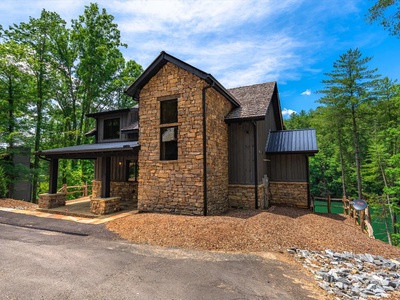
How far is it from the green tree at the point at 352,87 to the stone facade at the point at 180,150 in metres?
15.9

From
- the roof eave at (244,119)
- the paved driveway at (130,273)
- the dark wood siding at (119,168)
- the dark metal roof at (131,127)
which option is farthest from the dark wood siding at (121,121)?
the paved driveway at (130,273)

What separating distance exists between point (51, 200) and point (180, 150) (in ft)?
24.0

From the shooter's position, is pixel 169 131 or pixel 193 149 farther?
pixel 169 131

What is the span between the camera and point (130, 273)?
3875 mm

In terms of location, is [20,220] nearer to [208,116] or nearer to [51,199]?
[51,199]

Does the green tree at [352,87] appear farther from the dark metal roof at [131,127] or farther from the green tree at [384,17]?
the dark metal roof at [131,127]

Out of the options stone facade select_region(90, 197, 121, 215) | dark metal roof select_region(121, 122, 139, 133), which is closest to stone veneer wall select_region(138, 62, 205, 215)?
stone facade select_region(90, 197, 121, 215)

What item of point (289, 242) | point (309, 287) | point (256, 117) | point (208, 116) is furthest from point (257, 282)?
point (256, 117)

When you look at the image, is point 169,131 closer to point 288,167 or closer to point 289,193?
point 288,167

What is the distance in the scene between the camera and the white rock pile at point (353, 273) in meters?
3.49

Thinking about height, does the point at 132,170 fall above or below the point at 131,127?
below

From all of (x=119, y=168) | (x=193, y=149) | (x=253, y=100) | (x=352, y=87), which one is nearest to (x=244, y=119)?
(x=253, y=100)

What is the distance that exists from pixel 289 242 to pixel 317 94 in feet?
66.6

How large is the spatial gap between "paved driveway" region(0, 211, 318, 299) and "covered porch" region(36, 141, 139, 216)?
3485 millimetres
